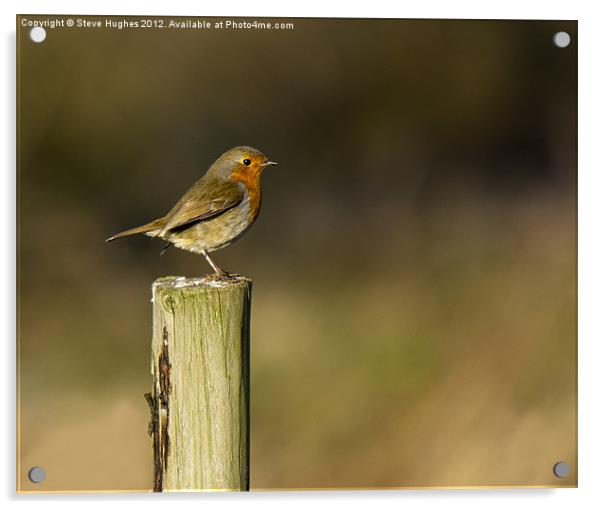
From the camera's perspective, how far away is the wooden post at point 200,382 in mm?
2871

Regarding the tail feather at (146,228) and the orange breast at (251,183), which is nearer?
the tail feather at (146,228)

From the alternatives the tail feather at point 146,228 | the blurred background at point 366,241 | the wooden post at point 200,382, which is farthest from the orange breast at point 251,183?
the wooden post at point 200,382

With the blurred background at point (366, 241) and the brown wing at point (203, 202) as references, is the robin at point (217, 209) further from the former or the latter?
the blurred background at point (366, 241)

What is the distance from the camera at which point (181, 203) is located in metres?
3.52

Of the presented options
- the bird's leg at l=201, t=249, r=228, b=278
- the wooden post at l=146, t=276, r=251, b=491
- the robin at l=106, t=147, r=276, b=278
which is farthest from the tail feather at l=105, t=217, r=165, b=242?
the wooden post at l=146, t=276, r=251, b=491

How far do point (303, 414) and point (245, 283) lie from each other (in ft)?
2.91

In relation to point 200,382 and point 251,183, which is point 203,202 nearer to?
point 251,183

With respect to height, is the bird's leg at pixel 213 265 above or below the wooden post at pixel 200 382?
above

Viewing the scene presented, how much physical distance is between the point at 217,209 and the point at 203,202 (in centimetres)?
8

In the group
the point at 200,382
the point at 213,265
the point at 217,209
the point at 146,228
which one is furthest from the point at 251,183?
the point at 200,382

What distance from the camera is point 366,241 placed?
3.98 metres

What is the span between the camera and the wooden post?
9.42 ft

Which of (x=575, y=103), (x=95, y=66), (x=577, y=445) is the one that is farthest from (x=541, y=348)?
(x=95, y=66)

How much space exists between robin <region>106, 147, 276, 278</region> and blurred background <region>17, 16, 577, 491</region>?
0.87 feet
